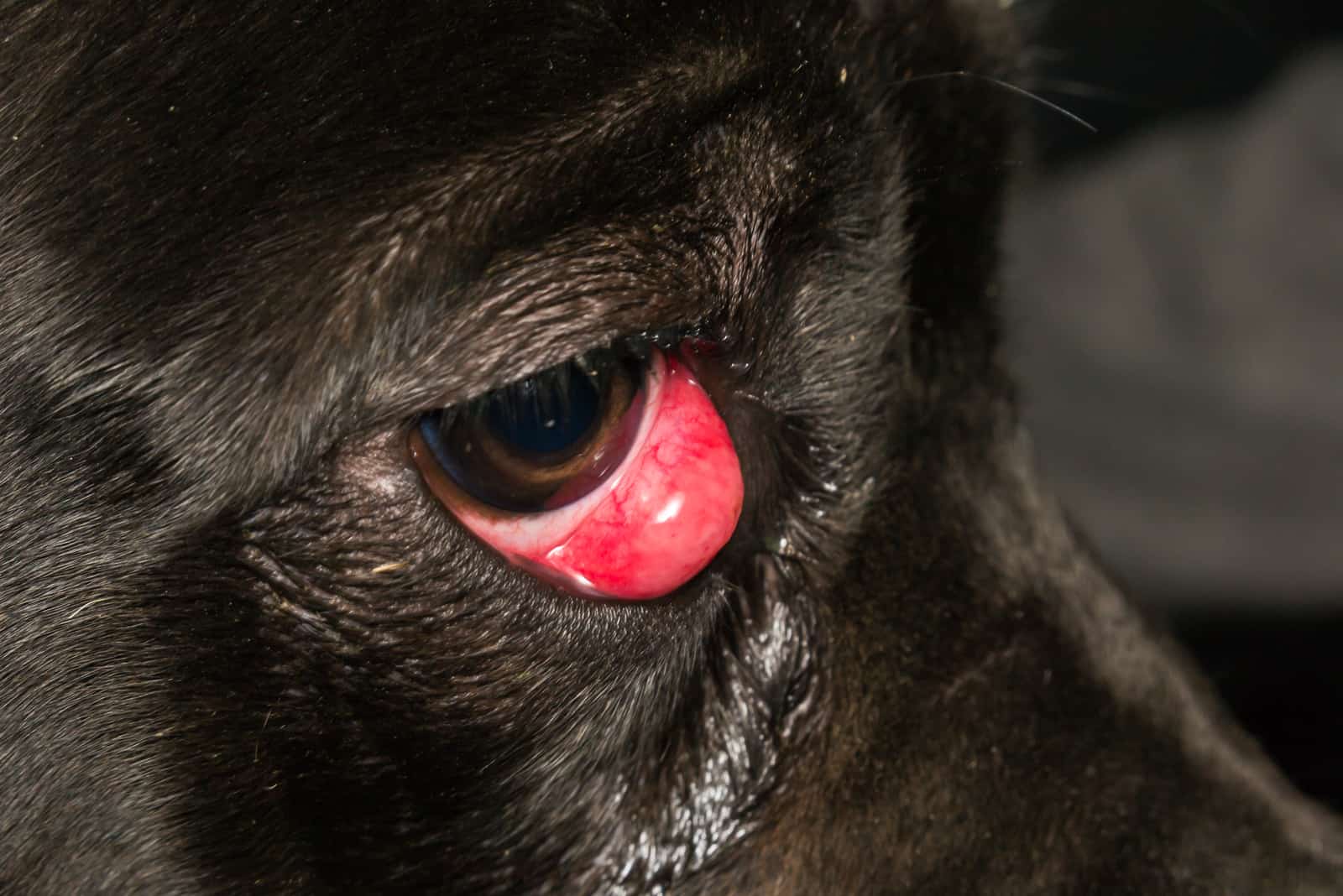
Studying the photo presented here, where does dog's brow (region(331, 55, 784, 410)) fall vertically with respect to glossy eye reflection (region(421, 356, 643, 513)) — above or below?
above

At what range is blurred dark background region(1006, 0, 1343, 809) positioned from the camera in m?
2.72

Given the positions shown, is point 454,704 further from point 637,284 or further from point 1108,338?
point 1108,338

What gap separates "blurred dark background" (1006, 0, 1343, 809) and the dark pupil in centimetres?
166

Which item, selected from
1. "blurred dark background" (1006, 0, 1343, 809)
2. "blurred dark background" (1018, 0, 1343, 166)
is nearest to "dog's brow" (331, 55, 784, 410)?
"blurred dark background" (1006, 0, 1343, 809)

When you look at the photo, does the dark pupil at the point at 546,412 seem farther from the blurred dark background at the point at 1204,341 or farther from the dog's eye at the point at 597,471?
the blurred dark background at the point at 1204,341

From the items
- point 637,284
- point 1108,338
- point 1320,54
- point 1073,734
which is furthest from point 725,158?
point 1320,54

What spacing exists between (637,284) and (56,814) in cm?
51

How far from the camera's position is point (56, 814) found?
101 centimetres

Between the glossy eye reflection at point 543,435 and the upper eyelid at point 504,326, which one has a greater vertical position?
the upper eyelid at point 504,326

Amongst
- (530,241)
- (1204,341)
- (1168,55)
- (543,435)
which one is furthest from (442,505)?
(1168,55)

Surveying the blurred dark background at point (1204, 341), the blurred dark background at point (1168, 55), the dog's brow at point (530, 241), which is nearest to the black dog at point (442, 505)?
the dog's brow at point (530, 241)

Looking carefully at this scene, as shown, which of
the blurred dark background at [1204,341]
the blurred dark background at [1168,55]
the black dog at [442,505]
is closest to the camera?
the black dog at [442,505]

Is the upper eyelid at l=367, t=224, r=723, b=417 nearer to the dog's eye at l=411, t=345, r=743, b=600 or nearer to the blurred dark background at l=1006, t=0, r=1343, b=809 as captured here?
the dog's eye at l=411, t=345, r=743, b=600

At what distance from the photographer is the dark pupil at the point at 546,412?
983mm
